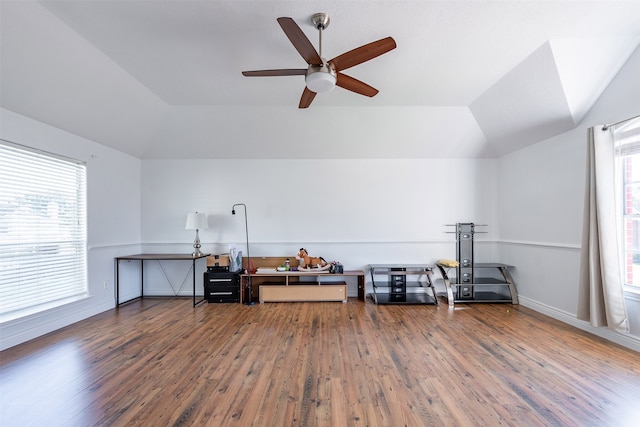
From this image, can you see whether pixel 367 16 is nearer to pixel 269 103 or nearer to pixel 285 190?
pixel 269 103

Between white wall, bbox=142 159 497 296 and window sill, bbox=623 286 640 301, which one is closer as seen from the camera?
window sill, bbox=623 286 640 301

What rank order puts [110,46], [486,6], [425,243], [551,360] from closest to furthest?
[486,6] < [551,360] < [110,46] < [425,243]

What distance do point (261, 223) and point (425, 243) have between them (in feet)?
9.56

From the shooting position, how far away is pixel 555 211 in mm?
3516

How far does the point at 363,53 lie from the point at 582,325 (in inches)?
152

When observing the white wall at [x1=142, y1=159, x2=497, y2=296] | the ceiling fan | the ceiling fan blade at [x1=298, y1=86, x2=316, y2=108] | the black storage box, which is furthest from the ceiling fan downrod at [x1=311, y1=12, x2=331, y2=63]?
the black storage box

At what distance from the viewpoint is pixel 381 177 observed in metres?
4.73

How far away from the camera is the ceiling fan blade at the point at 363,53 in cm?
193

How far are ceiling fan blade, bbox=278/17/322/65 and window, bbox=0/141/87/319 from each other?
10.4 ft

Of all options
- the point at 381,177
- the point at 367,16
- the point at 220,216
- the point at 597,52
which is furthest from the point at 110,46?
the point at 597,52

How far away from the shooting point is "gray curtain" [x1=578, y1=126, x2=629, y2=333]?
2.67 metres

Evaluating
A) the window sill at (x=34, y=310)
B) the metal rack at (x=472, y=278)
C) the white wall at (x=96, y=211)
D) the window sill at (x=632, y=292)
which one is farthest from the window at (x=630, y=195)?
the window sill at (x=34, y=310)

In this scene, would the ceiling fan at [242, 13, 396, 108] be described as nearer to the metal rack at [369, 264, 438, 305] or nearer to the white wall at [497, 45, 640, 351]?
the white wall at [497, 45, 640, 351]

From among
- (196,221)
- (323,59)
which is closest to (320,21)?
(323,59)
